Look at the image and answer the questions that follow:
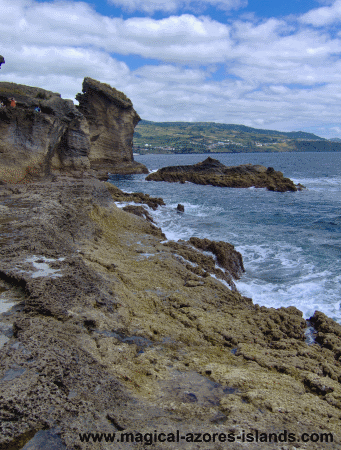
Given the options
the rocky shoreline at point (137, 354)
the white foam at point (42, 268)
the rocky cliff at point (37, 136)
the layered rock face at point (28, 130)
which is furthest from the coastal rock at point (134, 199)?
the white foam at point (42, 268)

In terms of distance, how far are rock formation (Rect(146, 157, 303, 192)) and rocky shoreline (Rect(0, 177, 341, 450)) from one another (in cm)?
3713

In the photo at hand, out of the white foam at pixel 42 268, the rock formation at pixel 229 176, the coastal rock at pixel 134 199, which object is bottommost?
the coastal rock at pixel 134 199

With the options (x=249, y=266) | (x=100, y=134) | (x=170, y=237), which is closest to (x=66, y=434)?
(x=249, y=266)

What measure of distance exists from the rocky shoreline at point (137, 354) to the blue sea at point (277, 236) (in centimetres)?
272

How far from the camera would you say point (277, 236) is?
764 inches

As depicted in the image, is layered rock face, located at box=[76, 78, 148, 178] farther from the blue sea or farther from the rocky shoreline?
the rocky shoreline

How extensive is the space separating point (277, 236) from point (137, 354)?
1606 cm

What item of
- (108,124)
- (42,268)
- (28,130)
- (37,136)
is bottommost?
(42,268)

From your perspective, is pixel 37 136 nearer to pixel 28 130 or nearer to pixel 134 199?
pixel 28 130

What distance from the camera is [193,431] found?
3.47 metres

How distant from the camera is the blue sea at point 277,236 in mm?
11438

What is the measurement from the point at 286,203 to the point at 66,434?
32008 millimetres

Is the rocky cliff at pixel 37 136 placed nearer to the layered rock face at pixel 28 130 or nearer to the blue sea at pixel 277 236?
the layered rock face at pixel 28 130

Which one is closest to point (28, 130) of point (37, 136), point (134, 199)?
point (37, 136)
